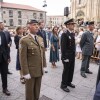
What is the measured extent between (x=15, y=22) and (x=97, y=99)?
189 feet

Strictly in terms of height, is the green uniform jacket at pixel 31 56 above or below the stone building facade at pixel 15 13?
below

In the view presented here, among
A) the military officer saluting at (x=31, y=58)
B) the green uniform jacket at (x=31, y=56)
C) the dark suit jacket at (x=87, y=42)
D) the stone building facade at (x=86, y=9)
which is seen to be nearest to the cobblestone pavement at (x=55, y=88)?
the dark suit jacket at (x=87, y=42)

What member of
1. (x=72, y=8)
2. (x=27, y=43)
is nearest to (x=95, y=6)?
(x=72, y=8)

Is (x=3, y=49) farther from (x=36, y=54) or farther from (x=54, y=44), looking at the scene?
(x=54, y=44)

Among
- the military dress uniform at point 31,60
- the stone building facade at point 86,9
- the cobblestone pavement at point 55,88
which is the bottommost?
the cobblestone pavement at point 55,88

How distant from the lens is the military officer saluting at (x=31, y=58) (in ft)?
10.2

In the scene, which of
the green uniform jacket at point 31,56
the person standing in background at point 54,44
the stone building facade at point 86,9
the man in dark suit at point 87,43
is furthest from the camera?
the stone building facade at point 86,9

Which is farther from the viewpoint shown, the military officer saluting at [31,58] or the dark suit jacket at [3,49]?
the dark suit jacket at [3,49]

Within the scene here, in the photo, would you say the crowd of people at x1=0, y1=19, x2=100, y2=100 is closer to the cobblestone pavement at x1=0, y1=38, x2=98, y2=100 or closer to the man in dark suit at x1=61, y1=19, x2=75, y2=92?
the man in dark suit at x1=61, y1=19, x2=75, y2=92

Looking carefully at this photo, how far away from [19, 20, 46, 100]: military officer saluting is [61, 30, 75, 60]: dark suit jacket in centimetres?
109

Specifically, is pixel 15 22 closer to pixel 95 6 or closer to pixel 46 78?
pixel 95 6

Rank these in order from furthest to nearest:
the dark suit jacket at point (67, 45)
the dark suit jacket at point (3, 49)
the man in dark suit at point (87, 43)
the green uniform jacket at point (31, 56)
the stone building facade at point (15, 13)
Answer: the stone building facade at point (15, 13) < the man in dark suit at point (87, 43) < the dark suit jacket at point (67, 45) < the dark suit jacket at point (3, 49) < the green uniform jacket at point (31, 56)

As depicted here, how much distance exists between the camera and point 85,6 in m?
40.7

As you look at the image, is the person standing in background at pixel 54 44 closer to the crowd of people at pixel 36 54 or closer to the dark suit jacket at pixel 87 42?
the crowd of people at pixel 36 54
